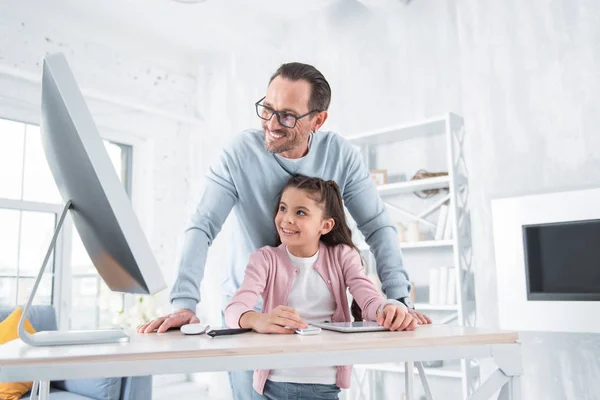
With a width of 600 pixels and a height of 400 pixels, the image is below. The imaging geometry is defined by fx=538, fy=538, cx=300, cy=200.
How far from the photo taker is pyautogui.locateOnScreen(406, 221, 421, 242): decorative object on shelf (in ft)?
10.6

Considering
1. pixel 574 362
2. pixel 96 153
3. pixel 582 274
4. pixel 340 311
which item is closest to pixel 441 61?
pixel 582 274

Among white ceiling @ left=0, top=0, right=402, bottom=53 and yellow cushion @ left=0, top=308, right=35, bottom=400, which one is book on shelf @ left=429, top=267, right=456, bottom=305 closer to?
white ceiling @ left=0, top=0, right=402, bottom=53

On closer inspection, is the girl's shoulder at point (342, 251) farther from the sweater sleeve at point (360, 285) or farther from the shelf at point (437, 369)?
the shelf at point (437, 369)

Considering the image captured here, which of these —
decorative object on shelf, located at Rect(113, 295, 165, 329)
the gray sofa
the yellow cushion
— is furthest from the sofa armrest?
decorative object on shelf, located at Rect(113, 295, 165, 329)

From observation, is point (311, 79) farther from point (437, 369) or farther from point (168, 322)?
point (437, 369)

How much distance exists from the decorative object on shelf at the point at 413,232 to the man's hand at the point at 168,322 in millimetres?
2175

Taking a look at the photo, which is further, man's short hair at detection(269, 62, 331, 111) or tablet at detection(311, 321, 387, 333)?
man's short hair at detection(269, 62, 331, 111)

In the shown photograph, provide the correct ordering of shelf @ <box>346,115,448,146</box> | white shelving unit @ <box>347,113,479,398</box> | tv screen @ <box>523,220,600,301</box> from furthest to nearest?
shelf @ <box>346,115,448,146</box>, white shelving unit @ <box>347,113,479,398</box>, tv screen @ <box>523,220,600,301</box>

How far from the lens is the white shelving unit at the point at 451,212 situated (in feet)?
9.67

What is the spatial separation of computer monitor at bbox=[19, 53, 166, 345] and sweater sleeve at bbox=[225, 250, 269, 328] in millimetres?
332

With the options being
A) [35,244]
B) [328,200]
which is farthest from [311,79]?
[35,244]

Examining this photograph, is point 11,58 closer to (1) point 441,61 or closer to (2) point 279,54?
(2) point 279,54

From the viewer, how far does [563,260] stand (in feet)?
8.62

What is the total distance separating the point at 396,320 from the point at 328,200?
1.73 feet
